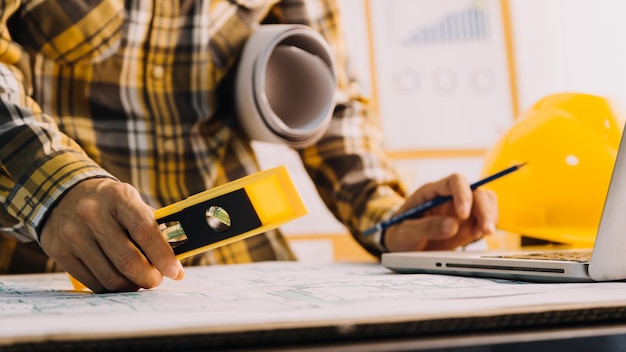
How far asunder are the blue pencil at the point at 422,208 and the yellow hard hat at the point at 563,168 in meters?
0.03

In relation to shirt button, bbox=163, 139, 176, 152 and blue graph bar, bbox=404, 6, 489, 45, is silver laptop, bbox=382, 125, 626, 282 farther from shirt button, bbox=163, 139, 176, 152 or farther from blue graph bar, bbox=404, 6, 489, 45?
blue graph bar, bbox=404, 6, 489, 45

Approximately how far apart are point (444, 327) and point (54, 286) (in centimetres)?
40

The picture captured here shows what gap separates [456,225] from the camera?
846mm

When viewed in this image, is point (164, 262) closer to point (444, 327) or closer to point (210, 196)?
point (210, 196)

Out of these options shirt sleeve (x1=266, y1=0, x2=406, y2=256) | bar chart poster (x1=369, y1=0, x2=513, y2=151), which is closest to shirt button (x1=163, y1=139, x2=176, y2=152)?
shirt sleeve (x1=266, y1=0, x2=406, y2=256)

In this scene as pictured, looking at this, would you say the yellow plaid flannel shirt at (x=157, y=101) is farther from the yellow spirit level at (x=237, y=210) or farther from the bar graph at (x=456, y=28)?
the bar graph at (x=456, y=28)

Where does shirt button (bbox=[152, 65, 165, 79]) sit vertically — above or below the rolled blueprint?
above

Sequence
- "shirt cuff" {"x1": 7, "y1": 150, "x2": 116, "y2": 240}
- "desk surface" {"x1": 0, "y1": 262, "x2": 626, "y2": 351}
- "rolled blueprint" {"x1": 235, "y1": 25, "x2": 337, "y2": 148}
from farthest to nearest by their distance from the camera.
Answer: "rolled blueprint" {"x1": 235, "y1": 25, "x2": 337, "y2": 148}
"shirt cuff" {"x1": 7, "y1": 150, "x2": 116, "y2": 240}
"desk surface" {"x1": 0, "y1": 262, "x2": 626, "y2": 351}

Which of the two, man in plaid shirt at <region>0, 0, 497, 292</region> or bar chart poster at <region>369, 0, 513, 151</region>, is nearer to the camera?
man in plaid shirt at <region>0, 0, 497, 292</region>

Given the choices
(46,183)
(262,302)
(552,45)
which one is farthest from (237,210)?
(552,45)

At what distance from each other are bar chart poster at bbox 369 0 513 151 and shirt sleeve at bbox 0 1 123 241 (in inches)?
50.0

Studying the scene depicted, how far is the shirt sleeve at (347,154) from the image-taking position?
104cm

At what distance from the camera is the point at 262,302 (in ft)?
1.39

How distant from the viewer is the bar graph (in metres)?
2.11
